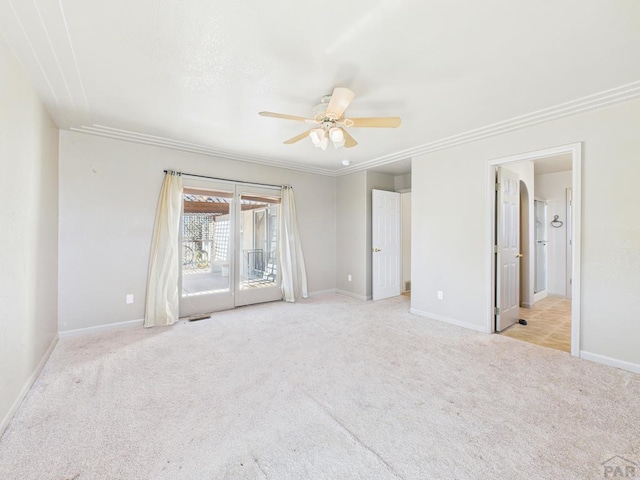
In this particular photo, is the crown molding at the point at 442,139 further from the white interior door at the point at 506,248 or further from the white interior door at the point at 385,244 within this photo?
the white interior door at the point at 385,244

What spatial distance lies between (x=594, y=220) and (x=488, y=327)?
5.34ft

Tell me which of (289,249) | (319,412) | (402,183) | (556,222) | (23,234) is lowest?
(319,412)

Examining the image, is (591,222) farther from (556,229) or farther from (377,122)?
(556,229)

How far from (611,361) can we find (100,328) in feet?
18.5

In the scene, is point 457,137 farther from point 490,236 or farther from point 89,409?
point 89,409

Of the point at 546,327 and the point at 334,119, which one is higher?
the point at 334,119

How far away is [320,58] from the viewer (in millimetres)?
2049

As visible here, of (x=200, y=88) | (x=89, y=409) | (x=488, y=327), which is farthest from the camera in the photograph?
(x=488, y=327)

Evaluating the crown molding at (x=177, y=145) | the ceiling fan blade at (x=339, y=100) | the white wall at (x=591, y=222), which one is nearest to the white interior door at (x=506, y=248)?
the white wall at (x=591, y=222)

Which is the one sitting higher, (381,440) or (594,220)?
(594,220)

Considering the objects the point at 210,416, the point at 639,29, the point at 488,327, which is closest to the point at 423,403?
the point at 210,416

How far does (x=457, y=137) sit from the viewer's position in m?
3.60

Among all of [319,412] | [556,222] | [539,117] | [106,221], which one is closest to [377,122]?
[539,117]

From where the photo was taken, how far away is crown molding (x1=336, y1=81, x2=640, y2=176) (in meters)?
2.49
